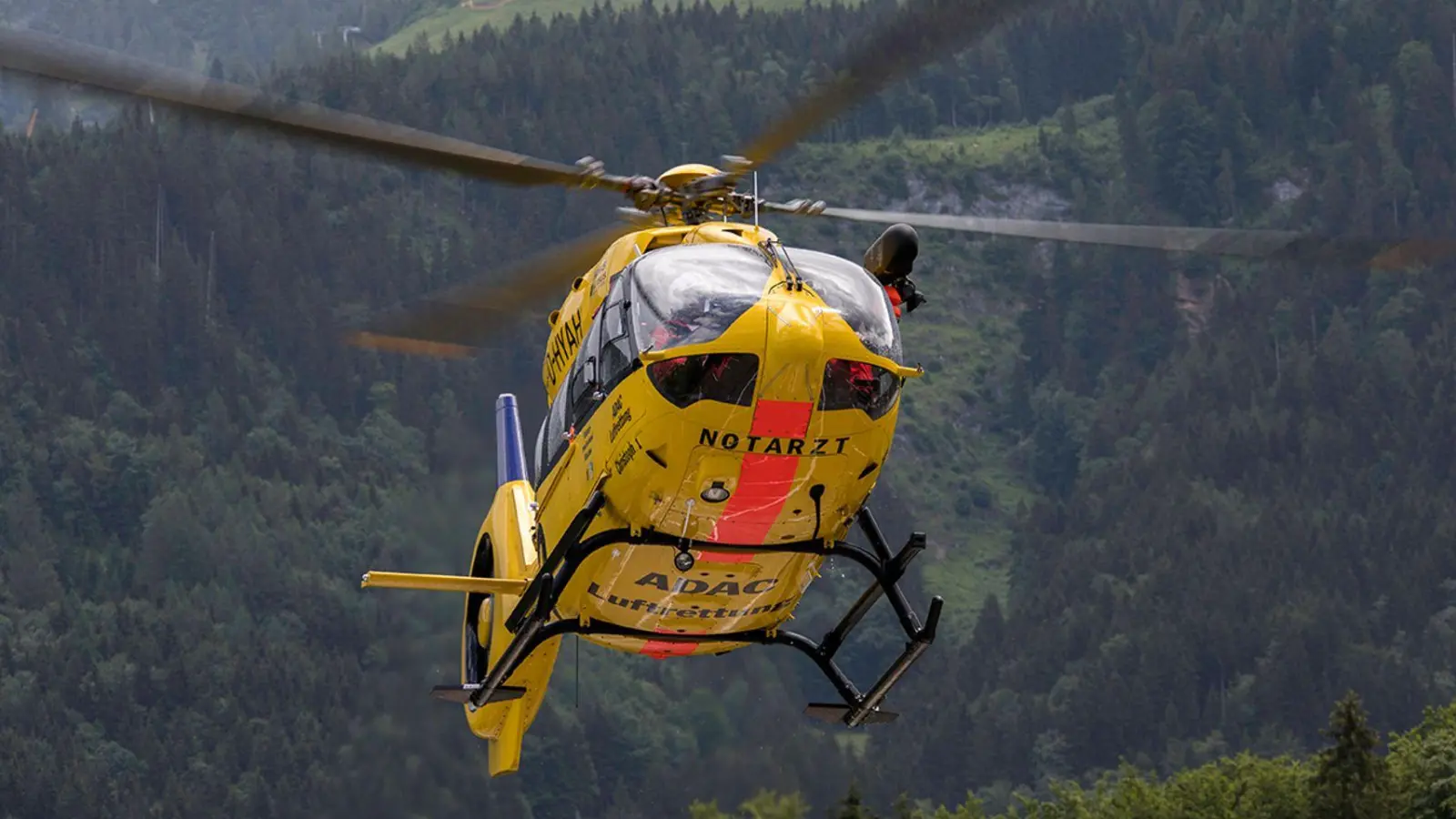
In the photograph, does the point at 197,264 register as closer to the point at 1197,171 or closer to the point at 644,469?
the point at 1197,171

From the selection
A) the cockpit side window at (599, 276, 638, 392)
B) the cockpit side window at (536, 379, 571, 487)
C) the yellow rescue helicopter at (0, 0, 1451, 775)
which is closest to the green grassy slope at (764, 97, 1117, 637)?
the cockpit side window at (536, 379, 571, 487)

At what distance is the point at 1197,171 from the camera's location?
632ft

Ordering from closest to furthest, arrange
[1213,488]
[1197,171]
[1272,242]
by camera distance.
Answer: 1. [1272,242]
2. [1213,488]
3. [1197,171]

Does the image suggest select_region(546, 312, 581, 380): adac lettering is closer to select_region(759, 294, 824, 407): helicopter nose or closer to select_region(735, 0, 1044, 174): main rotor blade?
select_region(735, 0, 1044, 174): main rotor blade

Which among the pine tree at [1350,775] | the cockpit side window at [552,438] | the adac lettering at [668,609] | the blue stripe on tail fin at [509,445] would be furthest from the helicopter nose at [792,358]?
the pine tree at [1350,775]

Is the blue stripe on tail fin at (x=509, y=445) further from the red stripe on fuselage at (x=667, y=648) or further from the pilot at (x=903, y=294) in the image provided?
the pilot at (x=903, y=294)

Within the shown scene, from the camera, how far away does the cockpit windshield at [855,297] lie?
2144cm

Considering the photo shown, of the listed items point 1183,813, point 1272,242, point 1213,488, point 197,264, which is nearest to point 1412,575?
point 1213,488

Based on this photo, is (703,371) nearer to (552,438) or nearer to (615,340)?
(615,340)

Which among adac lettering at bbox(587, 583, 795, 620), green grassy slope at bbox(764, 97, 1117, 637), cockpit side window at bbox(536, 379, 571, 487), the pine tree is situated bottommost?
green grassy slope at bbox(764, 97, 1117, 637)

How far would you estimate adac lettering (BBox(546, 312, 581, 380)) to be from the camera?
24547 millimetres

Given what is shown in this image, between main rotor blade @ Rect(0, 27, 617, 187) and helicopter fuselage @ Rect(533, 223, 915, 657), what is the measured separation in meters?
1.28

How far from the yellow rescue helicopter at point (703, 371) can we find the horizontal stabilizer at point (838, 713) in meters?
0.03

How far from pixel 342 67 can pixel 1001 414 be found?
47.1m
